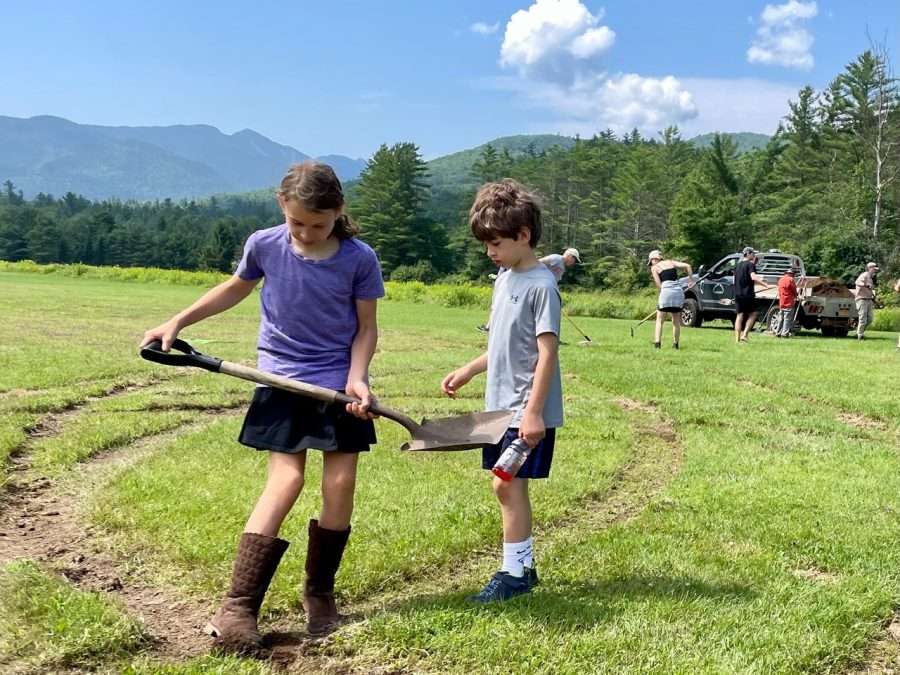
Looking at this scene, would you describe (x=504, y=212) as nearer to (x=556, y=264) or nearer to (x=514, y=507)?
(x=514, y=507)

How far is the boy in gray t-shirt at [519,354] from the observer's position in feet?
11.2

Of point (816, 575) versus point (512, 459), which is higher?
point (512, 459)

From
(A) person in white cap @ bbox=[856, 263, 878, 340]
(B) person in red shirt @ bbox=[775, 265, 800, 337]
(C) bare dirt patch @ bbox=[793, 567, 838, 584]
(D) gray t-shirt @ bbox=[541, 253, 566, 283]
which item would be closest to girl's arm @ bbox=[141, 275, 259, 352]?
(C) bare dirt patch @ bbox=[793, 567, 838, 584]

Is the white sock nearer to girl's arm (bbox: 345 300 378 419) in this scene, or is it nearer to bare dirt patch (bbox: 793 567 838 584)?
girl's arm (bbox: 345 300 378 419)

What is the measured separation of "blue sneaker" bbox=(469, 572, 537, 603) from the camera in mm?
3562

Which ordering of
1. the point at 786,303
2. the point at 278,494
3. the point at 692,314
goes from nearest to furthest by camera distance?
the point at 278,494
the point at 786,303
the point at 692,314

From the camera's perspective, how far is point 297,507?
488 cm

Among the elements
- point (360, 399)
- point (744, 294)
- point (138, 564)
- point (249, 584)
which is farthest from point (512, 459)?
point (744, 294)

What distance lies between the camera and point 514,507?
360 centimetres

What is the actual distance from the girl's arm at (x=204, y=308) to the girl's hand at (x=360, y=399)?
0.64m

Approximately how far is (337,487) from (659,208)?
80.4m

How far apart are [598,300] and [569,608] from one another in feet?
104

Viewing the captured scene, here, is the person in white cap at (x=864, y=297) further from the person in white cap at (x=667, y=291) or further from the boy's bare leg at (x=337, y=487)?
the boy's bare leg at (x=337, y=487)

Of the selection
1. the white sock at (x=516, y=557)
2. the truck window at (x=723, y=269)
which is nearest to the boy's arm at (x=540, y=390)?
the white sock at (x=516, y=557)
